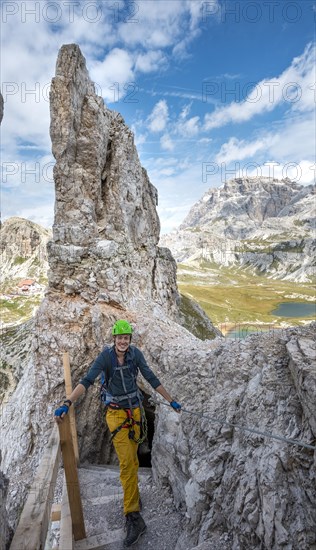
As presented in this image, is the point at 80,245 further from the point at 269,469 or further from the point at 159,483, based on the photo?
the point at 269,469

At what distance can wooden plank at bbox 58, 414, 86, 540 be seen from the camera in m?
6.76

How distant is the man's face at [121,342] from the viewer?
845cm

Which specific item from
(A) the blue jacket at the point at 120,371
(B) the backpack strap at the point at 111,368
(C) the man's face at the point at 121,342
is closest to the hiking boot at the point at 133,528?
(A) the blue jacket at the point at 120,371

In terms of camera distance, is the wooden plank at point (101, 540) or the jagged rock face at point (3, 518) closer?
the jagged rock face at point (3, 518)

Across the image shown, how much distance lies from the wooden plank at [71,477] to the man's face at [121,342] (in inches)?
88.1

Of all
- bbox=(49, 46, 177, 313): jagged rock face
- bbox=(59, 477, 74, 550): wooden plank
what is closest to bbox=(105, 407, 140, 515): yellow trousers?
bbox=(59, 477, 74, 550): wooden plank

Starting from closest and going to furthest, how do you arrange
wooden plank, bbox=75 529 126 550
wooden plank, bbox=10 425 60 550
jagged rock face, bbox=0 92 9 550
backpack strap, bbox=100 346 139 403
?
jagged rock face, bbox=0 92 9 550, wooden plank, bbox=10 425 60 550, wooden plank, bbox=75 529 126 550, backpack strap, bbox=100 346 139 403

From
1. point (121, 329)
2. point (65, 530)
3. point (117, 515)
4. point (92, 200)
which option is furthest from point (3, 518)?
point (92, 200)

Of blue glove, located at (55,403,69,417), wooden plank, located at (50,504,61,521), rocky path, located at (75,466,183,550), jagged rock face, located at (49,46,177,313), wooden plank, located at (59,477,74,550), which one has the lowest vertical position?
rocky path, located at (75,466,183,550)

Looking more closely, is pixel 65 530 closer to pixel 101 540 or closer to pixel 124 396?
pixel 101 540

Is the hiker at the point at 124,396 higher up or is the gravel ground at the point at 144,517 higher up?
the hiker at the point at 124,396

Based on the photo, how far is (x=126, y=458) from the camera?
8.27 meters

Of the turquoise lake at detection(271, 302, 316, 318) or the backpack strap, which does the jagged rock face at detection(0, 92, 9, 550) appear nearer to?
the backpack strap

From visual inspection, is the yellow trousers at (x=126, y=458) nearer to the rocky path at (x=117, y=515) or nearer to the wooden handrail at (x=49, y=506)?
the rocky path at (x=117, y=515)
